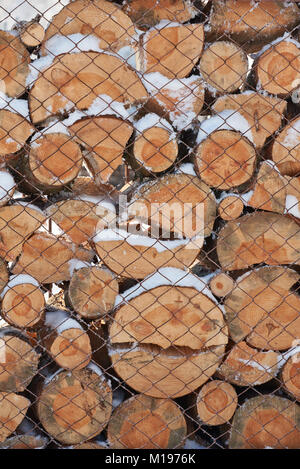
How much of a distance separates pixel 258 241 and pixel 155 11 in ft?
2.57

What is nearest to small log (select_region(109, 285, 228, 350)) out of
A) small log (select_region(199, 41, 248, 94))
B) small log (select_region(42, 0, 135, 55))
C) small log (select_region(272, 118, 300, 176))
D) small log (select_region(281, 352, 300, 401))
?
small log (select_region(281, 352, 300, 401))

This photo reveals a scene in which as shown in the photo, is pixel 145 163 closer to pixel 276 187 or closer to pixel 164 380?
pixel 276 187

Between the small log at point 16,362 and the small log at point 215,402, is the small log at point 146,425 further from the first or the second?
the small log at point 16,362

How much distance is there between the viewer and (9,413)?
1.63 metres

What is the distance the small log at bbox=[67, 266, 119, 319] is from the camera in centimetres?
161

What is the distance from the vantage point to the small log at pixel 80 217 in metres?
1.64

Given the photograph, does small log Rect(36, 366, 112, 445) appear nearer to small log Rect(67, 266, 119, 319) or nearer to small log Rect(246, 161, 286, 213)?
small log Rect(67, 266, 119, 319)

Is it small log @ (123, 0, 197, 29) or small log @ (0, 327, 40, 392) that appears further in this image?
small log @ (123, 0, 197, 29)

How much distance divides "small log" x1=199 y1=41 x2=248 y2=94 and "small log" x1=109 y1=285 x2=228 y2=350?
646 mm

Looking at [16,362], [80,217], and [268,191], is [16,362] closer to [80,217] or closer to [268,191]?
[80,217]

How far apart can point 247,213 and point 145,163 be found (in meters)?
0.35

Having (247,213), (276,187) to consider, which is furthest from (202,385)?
(276,187)

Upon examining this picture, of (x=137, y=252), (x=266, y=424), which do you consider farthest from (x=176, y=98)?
(x=266, y=424)

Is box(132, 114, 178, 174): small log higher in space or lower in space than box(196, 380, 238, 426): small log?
higher
